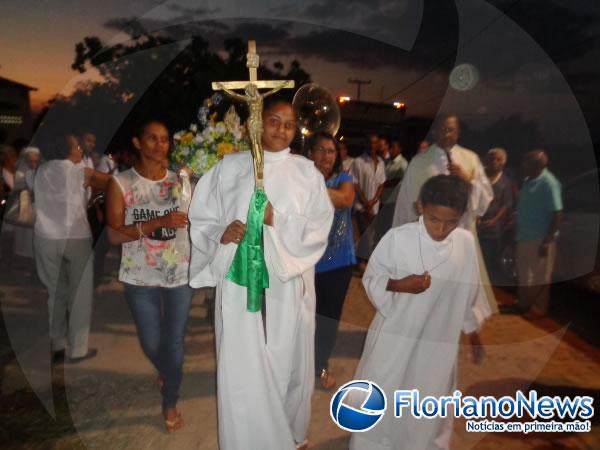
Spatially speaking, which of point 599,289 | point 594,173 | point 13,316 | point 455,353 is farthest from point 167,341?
point 594,173

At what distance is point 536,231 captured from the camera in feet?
19.3

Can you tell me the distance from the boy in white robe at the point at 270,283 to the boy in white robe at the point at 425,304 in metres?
0.44

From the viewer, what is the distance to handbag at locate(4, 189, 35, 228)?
6.17 m

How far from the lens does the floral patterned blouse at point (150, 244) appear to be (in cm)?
323

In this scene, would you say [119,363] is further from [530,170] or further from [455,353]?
[530,170]

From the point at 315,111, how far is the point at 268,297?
5.89ft

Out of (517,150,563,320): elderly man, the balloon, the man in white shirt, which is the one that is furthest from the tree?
the balloon

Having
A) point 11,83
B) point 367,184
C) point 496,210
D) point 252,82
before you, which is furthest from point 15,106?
point 252,82

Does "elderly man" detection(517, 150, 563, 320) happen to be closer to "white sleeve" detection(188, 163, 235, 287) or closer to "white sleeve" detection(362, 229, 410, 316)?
"white sleeve" detection(362, 229, 410, 316)

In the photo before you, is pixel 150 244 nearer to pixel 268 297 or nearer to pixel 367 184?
pixel 268 297

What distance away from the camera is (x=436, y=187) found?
9.33 feet

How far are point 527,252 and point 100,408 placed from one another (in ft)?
17.0

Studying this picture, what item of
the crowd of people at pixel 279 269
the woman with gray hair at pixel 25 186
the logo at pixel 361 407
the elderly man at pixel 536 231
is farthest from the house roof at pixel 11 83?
the logo at pixel 361 407

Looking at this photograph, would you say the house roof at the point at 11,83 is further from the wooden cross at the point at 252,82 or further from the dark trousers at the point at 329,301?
the wooden cross at the point at 252,82
